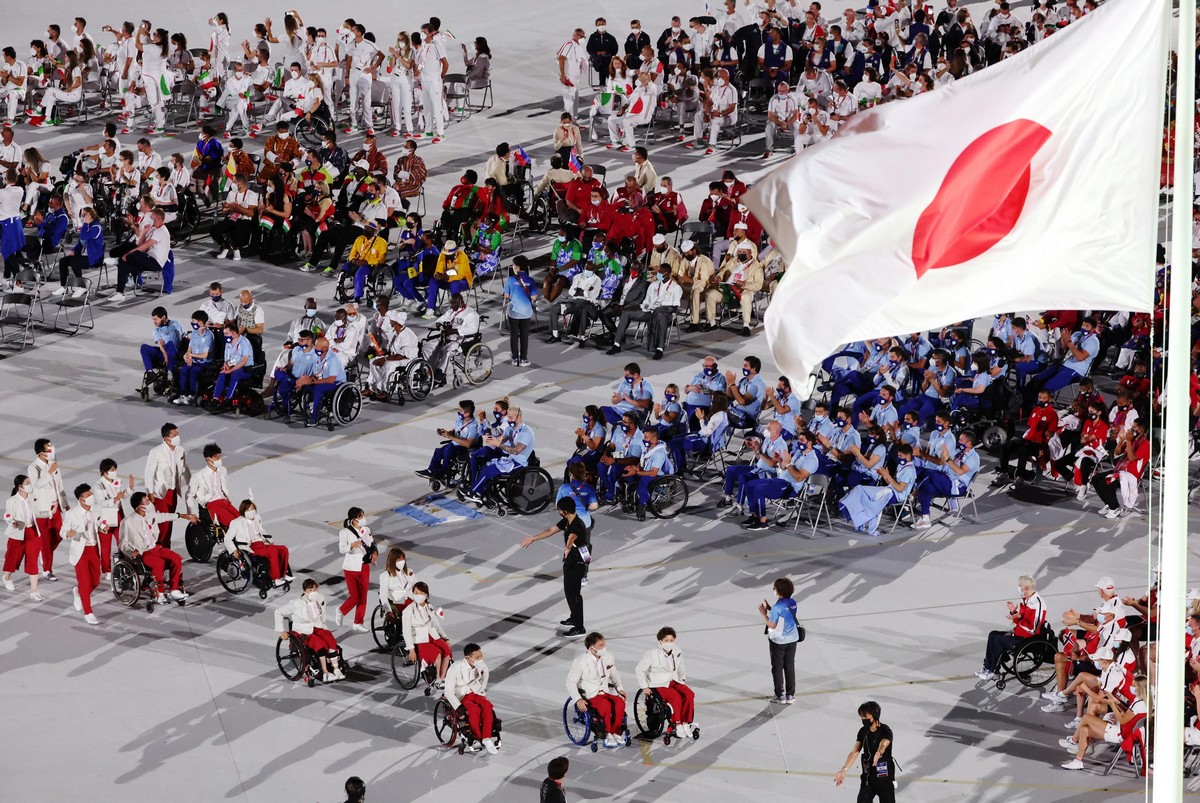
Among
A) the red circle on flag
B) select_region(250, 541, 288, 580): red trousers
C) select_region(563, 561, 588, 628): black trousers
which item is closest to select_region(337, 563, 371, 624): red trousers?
select_region(250, 541, 288, 580): red trousers

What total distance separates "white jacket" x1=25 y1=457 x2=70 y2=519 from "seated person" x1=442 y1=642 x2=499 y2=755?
19.9 ft

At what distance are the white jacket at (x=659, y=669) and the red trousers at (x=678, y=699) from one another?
5 centimetres

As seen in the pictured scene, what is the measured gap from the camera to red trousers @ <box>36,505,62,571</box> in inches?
809

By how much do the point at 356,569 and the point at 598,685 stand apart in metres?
3.59

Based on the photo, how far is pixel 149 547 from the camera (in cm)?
2036

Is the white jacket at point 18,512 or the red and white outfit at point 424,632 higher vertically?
the white jacket at point 18,512

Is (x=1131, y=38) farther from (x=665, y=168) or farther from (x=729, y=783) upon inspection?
(x=665, y=168)

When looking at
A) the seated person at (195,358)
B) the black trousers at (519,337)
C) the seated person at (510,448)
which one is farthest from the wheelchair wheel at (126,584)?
the black trousers at (519,337)

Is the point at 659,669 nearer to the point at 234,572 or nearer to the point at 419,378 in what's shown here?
the point at 234,572

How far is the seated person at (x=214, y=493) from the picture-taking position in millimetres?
21031

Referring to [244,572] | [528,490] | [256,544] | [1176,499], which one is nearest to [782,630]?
[528,490]

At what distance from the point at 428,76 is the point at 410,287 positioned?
8.62m

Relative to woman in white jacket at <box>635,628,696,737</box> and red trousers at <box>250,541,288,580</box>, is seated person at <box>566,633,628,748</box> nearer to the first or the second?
woman in white jacket at <box>635,628,696,737</box>

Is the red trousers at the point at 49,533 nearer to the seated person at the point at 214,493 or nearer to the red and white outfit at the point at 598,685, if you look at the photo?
the seated person at the point at 214,493
